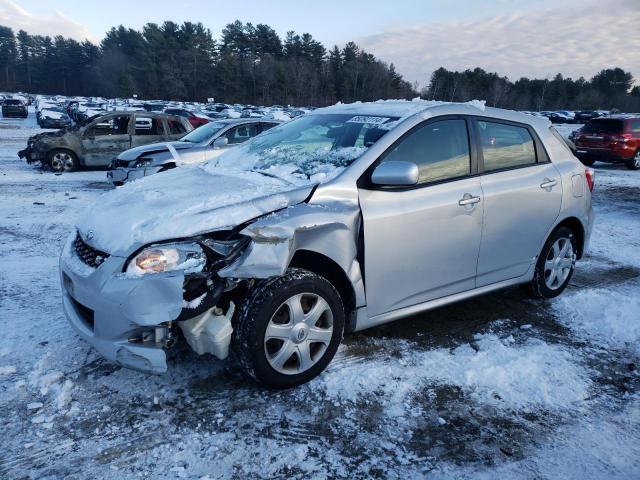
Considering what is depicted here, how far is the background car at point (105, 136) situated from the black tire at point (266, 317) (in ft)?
33.6

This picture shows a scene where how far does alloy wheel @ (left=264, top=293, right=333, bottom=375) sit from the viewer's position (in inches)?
109

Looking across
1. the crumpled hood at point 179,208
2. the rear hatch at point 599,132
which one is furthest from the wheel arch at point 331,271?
the rear hatch at point 599,132

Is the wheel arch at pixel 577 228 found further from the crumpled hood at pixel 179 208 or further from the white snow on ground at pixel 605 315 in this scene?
the crumpled hood at pixel 179 208

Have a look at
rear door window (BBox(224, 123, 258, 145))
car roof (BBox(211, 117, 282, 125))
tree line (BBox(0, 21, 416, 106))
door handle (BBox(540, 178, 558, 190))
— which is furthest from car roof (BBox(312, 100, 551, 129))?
tree line (BBox(0, 21, 416, 106))

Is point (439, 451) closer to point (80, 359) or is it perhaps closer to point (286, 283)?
point (286, 283)

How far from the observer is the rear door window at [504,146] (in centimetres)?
372

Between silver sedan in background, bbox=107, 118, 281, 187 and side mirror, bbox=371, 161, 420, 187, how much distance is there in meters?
5.70

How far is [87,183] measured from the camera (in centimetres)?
1035

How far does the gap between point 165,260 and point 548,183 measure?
3.25 metres

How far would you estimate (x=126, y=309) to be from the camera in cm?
246

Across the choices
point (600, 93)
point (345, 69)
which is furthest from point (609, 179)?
point (600, 93)

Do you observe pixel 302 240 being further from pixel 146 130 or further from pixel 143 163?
pixel 146 130

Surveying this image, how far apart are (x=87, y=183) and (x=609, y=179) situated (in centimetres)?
1356

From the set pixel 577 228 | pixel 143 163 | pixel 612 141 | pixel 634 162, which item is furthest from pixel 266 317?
pixel 634 162
